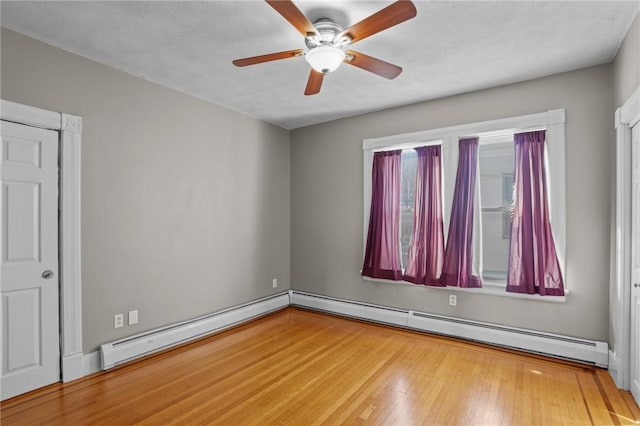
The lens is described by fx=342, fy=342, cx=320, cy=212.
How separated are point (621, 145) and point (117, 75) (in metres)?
4.45

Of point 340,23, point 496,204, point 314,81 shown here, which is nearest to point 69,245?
point 314,81

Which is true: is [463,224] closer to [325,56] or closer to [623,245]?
[623,245]

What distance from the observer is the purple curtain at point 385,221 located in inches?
172

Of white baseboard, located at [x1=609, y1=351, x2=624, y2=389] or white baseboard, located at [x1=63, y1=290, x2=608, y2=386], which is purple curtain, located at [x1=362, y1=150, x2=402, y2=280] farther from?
white baseboard, located at [x1=609, y1=351, x2=624, y2=389]

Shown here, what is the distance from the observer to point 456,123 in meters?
3.92

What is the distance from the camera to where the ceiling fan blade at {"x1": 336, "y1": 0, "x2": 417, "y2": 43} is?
1806 mm

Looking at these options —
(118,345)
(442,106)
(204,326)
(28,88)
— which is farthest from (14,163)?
(442,106)

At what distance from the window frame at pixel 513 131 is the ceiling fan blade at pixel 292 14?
231cm

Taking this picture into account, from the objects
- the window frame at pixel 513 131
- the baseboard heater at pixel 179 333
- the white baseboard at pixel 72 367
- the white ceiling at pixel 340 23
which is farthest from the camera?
the window frame at pixel 513 131

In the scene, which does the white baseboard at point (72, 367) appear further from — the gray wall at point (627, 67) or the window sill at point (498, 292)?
the gray wall at point (627, 67)

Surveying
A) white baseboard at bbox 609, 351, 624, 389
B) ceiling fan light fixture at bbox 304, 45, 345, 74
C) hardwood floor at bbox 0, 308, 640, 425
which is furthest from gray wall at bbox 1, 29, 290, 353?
white baseboard at bbox 609, 351, 624, 389

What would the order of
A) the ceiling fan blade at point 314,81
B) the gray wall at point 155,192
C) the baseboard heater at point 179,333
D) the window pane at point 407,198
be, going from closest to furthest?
the ceiling fan blade at point 314,81
the gray wall at point 155,192
the baseboard heater at point 179,333
the window pane at point 407,198

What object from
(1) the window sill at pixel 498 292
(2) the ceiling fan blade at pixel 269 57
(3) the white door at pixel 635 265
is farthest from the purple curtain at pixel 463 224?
(2) the ceiling fan blade at pixel 269 57

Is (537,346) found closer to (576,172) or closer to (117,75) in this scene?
(576,172)
